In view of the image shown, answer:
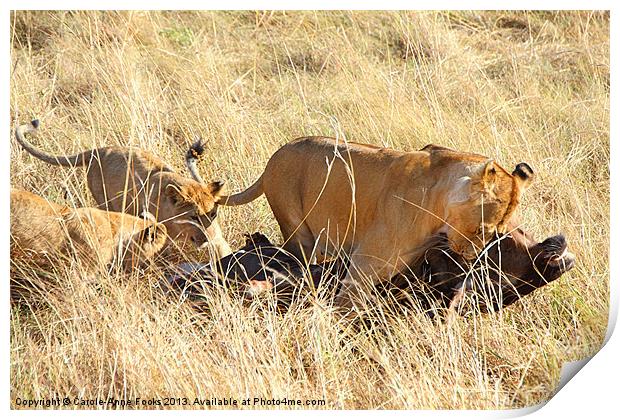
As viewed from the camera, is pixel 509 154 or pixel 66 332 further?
pixel 509 154

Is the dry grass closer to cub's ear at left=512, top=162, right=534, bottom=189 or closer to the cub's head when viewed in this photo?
the cub's head

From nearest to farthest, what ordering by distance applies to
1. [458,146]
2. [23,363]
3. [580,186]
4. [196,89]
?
[23,363] → [580,186] → [458,146] → [196,89]

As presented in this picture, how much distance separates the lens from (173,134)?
6492 mm

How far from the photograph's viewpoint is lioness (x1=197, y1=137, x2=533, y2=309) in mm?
4027

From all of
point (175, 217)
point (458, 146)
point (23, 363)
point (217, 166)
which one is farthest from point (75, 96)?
point (23, 363)

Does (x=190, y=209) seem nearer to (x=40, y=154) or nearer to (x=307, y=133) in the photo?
(x=40, y=154)

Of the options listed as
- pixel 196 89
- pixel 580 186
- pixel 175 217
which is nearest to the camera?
pixel 175 217

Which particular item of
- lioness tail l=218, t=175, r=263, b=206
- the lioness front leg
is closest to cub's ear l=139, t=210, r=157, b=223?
lioness tail l=218, t=175, r=263, b=206

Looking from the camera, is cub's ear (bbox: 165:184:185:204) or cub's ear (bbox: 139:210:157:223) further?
cub's ear (bbox: 165:184:185:204)

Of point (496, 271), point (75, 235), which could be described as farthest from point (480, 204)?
point (75, 235)

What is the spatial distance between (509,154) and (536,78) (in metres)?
1.59

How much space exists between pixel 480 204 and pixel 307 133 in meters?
2.77

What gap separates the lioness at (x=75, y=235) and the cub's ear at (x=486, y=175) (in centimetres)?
164

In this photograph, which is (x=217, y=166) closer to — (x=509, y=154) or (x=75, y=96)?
(x=75, y=96)
